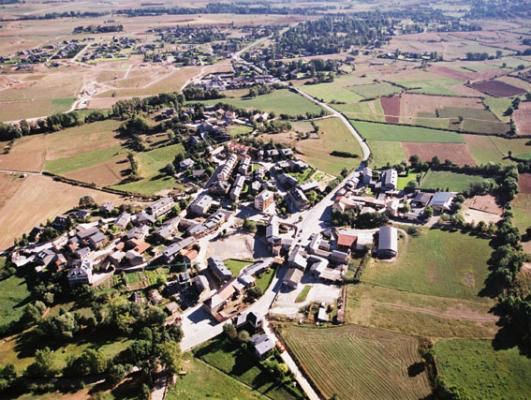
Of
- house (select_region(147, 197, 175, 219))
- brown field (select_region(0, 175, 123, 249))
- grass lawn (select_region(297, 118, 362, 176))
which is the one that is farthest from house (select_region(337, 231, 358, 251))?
brown field (select_region(0, 175, 123, 249))

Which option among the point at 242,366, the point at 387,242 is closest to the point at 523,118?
the point at 387,242

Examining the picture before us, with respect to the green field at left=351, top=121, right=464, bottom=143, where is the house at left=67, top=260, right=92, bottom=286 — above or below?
below

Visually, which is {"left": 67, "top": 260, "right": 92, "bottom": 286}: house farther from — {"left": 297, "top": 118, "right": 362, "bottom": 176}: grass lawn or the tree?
{"left": 297, "top": 118, "right": 362, "bottom": 176}: grass lawn

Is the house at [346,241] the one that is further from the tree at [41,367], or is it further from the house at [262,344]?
the tree at [41,367]

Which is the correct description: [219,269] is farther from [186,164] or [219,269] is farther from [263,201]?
[186,164]

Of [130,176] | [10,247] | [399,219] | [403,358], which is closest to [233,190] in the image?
[130,176]

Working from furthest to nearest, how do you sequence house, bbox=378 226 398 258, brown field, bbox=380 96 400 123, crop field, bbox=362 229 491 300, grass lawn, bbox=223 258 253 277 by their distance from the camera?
brown field, bbox=380 96 400 123 → house, bbox=378 226 398 258 → grass lawn, bbox=223 258 253 277 → crop field, bbox=362 229 491 300

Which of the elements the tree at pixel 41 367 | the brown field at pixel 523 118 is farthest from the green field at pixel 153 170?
the brown field at pixel 523 118
